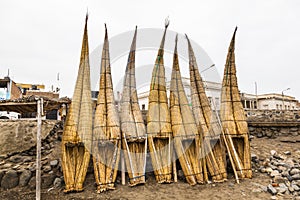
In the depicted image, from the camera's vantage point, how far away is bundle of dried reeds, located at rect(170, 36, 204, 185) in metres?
5.67

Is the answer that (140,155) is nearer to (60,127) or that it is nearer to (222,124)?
(222,124)

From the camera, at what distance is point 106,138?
18.5 feet

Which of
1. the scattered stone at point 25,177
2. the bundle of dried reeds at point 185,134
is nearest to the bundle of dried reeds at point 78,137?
the scattered stone at point 25,177

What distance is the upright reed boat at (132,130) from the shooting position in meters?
5.55

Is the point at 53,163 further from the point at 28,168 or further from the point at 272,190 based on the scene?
the point at 272,190

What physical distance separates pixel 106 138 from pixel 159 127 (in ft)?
4.85

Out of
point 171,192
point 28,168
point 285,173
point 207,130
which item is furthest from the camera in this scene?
point 207,130

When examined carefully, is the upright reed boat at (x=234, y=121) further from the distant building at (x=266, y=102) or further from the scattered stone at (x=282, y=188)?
the distant building at (x=266, y=102)

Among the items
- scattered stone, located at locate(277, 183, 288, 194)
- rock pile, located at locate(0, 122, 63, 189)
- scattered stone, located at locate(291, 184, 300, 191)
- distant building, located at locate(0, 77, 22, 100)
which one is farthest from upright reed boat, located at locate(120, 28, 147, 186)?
distant building, located at locate(0, 77, 22, 100)

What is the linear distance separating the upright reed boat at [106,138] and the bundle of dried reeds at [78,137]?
→ 226 millimetres

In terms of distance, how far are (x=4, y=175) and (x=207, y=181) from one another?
17.5 feet

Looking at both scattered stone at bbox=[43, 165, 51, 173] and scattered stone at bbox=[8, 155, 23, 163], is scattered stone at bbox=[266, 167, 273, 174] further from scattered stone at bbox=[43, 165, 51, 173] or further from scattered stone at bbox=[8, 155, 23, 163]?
scattered stone at bbox=[8, 155, 23, 163]

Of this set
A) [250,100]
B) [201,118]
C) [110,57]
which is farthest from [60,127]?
[250,100]

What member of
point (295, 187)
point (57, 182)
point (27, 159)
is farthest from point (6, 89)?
point (295, 187)
